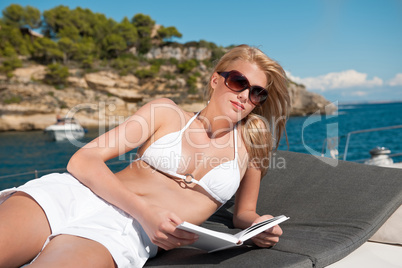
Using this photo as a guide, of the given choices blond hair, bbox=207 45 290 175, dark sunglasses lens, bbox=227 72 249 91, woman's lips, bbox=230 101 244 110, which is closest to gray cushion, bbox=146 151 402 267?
blond hair, bbox=207 45 290 175

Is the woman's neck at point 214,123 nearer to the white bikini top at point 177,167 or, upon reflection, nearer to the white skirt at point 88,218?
the white bikini top at point 177,167

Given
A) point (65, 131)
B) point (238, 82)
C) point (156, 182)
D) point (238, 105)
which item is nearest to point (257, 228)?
point (156, 182)

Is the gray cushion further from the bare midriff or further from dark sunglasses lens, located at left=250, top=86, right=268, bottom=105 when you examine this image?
dark sunglasses lens, located at left=250, top=86, right=268, bottom=105

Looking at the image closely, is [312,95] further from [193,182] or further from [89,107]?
[193,182]

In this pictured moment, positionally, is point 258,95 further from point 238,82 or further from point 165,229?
point 165,229

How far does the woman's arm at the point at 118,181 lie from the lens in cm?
127

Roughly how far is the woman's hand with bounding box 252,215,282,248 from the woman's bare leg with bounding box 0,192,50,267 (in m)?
0.95

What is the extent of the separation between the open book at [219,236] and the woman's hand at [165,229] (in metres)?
0.05

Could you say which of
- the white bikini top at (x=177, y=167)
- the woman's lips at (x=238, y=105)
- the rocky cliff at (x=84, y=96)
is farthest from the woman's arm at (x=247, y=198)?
the rocky cliff at (x=84, y=96)

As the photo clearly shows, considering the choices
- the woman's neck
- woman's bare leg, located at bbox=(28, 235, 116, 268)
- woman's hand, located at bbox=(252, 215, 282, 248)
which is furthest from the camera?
the woman's neck

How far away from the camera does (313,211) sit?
223 centimetres

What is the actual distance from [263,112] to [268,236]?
820 mm

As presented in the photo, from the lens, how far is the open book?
1193mm

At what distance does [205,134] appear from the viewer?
76.7 inches
